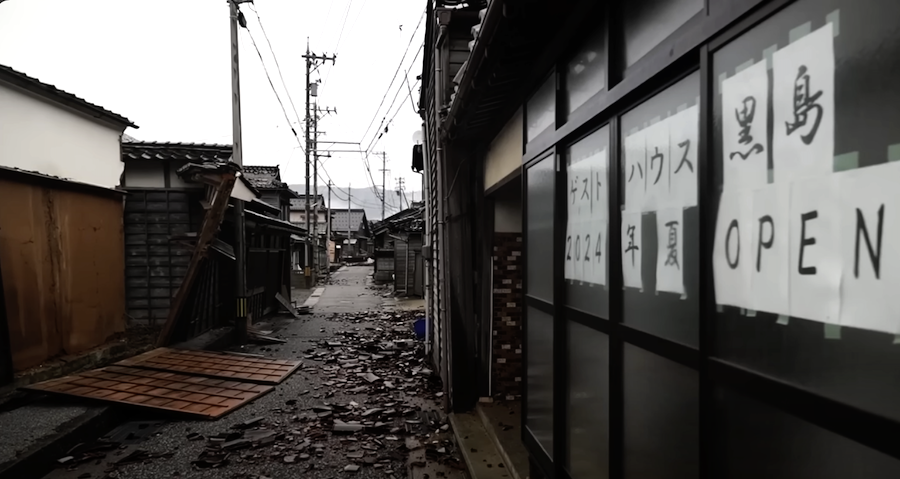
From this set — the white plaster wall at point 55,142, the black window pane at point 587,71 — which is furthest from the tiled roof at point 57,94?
the black window pane at point 587,71

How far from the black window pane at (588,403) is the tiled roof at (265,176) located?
29.2 m

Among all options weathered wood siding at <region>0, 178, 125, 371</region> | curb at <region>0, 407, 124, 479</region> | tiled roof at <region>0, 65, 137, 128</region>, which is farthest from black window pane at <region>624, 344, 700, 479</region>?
tiled roof at <region>0, 65, 137, 128</region>

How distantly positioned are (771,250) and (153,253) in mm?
14396

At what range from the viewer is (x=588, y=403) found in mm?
3301

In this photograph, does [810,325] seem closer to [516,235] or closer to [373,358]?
[516,235]

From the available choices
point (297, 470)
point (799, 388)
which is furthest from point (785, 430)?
point (297, 470)

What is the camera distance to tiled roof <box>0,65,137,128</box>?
8.40 m

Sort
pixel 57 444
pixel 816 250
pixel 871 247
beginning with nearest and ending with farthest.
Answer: pixel 871 247, pixel 816 250, pixel 57 444

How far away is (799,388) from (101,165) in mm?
13352

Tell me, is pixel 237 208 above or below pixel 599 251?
above

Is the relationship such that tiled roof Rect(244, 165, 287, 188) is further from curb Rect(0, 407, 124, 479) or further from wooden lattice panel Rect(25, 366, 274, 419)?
curb Rect(0, 407, 124, 479)

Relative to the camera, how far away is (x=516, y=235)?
7535 mm

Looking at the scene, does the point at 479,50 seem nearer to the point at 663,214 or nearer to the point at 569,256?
the point at 569,256

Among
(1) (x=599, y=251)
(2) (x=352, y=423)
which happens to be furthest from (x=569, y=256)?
(2) (x=352, y=423)
